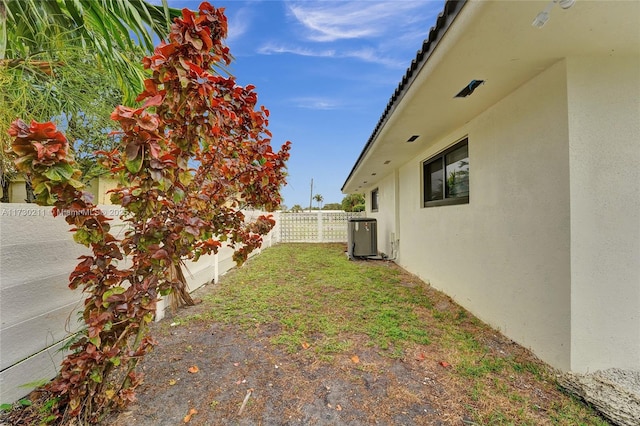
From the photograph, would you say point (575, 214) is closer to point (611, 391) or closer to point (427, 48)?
point (611, 391)

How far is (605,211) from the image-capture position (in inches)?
98.4

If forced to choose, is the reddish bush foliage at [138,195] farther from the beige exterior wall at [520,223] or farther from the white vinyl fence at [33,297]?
the beige exterior wall at [520,223]

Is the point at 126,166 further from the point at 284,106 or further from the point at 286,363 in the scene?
the point at 284,106

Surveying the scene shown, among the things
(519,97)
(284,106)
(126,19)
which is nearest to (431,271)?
(519,97)

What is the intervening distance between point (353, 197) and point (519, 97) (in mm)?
22281

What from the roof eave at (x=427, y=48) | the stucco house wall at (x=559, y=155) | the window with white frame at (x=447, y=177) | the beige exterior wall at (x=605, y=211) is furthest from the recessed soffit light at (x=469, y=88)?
the window with white frame at (x=447, y=177)

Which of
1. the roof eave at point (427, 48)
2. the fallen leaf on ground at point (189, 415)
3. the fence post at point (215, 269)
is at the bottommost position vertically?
the fallen leaf on ground at point (189, 415)

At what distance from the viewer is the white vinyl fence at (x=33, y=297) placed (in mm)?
2062

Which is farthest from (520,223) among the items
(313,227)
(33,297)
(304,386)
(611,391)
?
(313,227)

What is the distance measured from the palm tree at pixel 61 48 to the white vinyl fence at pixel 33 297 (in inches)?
36.8

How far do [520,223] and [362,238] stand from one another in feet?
20.2

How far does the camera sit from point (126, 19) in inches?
105

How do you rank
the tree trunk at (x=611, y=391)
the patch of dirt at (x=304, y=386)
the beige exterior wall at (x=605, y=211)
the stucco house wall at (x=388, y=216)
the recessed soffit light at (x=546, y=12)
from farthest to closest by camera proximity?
1. the stucco house wall at (x=388, y=216)
2. the beige exterior wall at (x=605, y=211)
3. the patch of dirt at (x=304, y=386)
4. the tree trunk at (x=611, y=391)
5. the recessed soffit light at (x=546, y=12)

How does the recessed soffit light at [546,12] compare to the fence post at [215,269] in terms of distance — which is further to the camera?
the fence post at [215,269]
